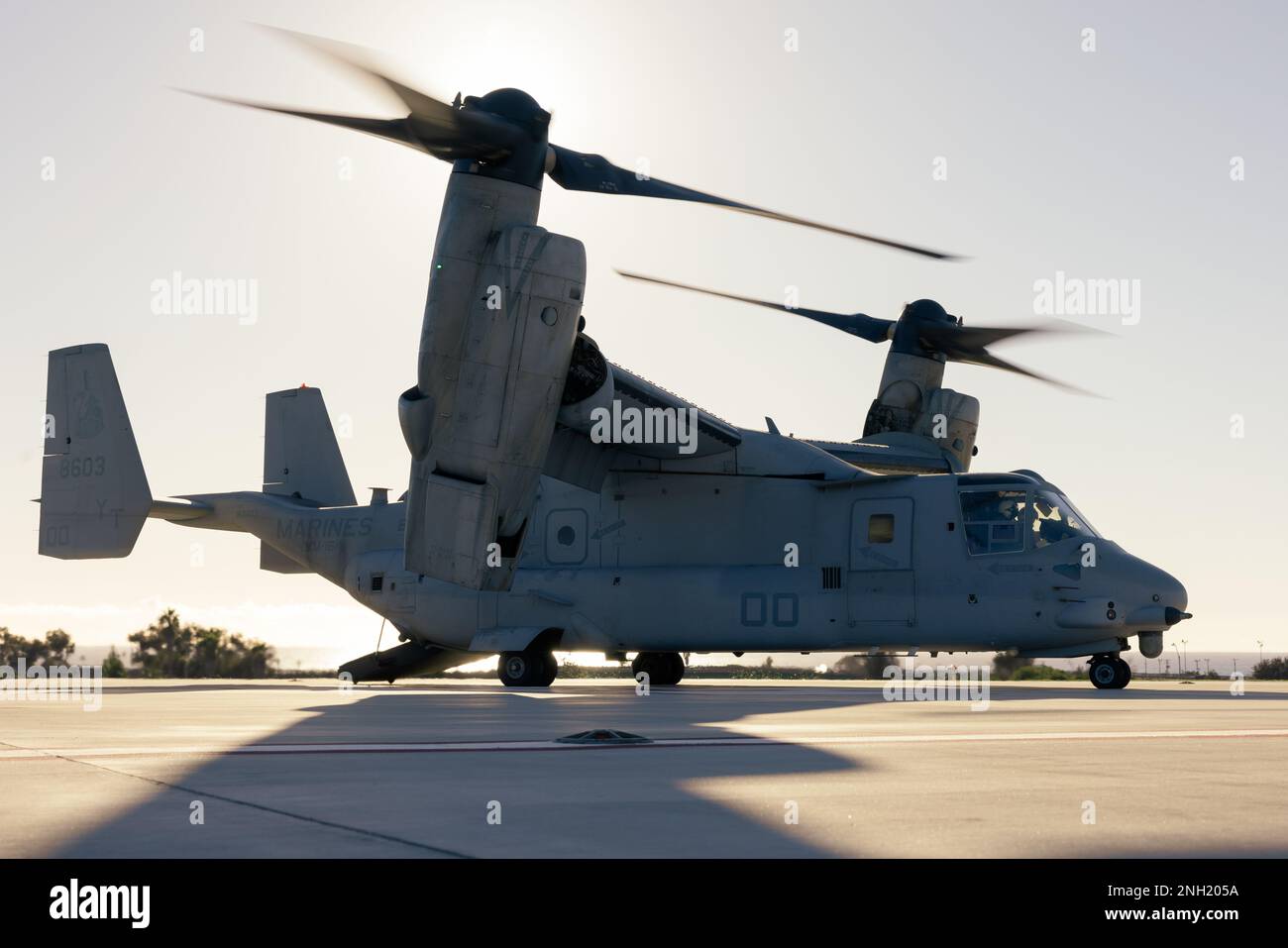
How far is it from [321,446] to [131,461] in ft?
15.4

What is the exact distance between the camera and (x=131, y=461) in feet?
79.5

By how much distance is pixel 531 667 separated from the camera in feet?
74.3

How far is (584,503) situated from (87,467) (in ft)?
29.8

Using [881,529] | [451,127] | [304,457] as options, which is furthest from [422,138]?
[304,457]

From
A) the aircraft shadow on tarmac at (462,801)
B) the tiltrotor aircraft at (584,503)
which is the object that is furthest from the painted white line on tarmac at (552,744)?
the tiltrotor aircraft at (584,503)

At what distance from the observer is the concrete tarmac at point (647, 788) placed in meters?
4.58

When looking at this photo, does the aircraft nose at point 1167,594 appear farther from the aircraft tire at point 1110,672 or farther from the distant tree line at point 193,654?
the distant tree line at point 193,654

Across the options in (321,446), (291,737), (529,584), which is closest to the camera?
(291,737)

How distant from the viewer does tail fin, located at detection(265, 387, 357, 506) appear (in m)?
28.0

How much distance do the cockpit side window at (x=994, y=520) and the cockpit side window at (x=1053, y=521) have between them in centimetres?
20

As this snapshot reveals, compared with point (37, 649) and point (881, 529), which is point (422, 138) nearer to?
point (881, 529)

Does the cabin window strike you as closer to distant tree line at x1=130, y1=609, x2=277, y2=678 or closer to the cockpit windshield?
the cockpit windshield
